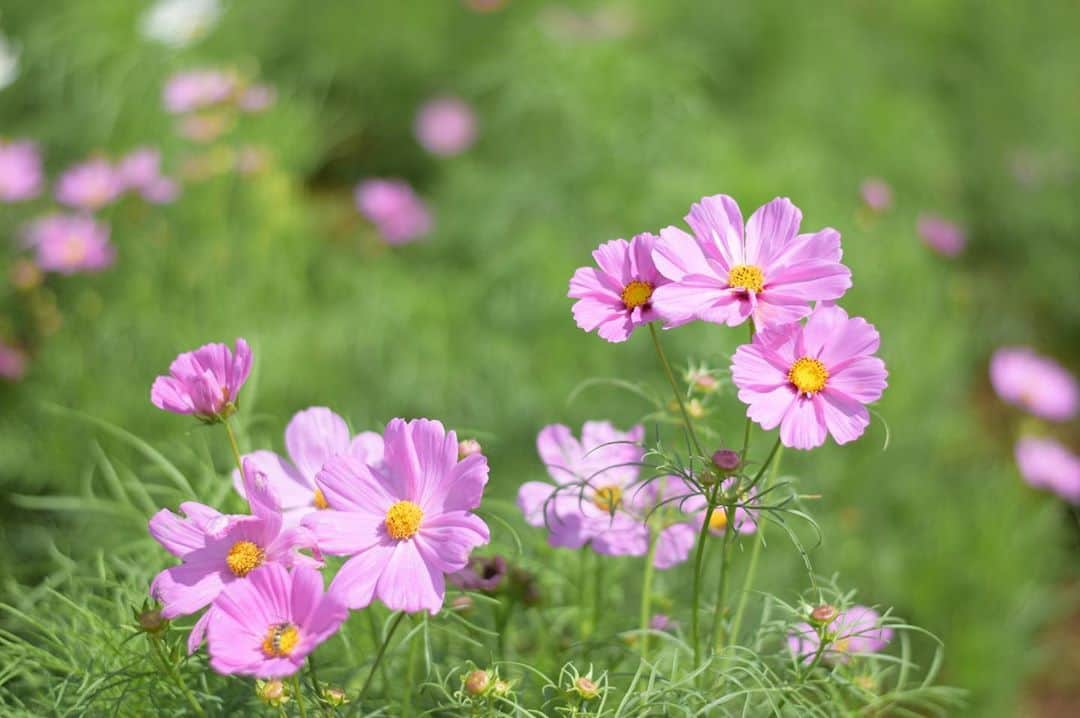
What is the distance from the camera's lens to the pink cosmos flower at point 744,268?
0.75m

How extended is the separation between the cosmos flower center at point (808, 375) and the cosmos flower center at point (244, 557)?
40cm

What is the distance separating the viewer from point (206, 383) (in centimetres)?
79

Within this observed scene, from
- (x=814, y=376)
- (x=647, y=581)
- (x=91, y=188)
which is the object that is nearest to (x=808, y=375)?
(x=814, y=376)

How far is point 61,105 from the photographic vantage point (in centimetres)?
254

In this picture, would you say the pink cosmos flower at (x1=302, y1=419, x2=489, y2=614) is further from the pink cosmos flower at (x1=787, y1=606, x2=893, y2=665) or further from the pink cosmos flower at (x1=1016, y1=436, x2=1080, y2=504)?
the pink cosmos flower at (x1=1016, y1=436, x2=1080, y2=504)

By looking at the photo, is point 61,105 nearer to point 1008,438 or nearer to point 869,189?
point 869,189

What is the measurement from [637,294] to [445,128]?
7.77 feet

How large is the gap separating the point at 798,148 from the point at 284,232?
4.18ft

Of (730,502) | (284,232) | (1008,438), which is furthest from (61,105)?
(1008,438)

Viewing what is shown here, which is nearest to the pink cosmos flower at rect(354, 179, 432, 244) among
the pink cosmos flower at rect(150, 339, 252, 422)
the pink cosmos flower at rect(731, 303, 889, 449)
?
the pink cosmos flower at rect(150, 339, 252, 422)

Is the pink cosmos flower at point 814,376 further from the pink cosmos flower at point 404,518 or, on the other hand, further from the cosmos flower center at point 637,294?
the pink cosmos flower at point 404,518

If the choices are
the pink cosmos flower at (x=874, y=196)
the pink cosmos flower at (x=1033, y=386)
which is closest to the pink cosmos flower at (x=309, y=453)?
the pink cosmos flower at (x=874, y=196)

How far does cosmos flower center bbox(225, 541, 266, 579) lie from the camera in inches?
29.6

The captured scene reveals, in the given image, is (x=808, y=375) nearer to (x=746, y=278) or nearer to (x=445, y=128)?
(x=746, y=278)
